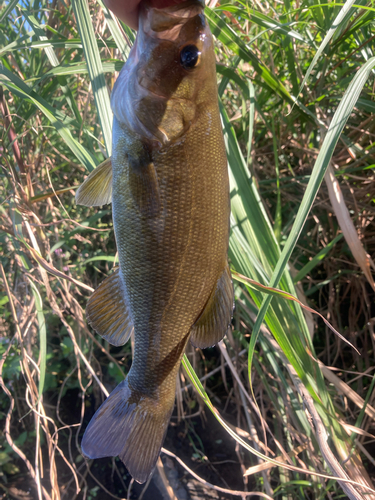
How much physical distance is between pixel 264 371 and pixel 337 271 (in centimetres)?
68

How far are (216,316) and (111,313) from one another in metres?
0.31

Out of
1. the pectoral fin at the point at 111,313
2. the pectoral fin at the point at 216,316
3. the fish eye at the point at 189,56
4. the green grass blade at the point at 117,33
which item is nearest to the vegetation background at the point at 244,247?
the green grass blade at the point at 117,33

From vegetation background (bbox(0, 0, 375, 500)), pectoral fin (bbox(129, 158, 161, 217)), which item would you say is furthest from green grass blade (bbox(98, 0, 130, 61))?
pectoral fin (bbox(129, 158, 161, 217))

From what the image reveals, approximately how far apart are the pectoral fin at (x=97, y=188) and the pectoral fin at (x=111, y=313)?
223mm

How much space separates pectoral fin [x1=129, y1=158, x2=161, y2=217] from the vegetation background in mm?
357

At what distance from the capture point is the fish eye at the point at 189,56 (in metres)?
0.76

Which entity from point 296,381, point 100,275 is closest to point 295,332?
point 296,381

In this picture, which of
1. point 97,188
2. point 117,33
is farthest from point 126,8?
point 97,188

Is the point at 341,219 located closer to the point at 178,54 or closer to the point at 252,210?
the point at 252,210

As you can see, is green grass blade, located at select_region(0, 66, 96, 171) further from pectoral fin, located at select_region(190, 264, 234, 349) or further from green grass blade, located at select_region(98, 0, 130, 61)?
pectoral fin, located at select_region(190, 264, 234, 349)

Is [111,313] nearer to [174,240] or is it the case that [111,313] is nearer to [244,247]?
[174,240]

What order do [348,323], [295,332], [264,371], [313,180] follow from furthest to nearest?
1. [348,323]
2. [264,371]
3. [295,332]
4. [313,180]

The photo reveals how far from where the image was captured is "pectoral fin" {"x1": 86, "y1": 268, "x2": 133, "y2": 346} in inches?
35.5

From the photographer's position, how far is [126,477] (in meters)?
1.79
